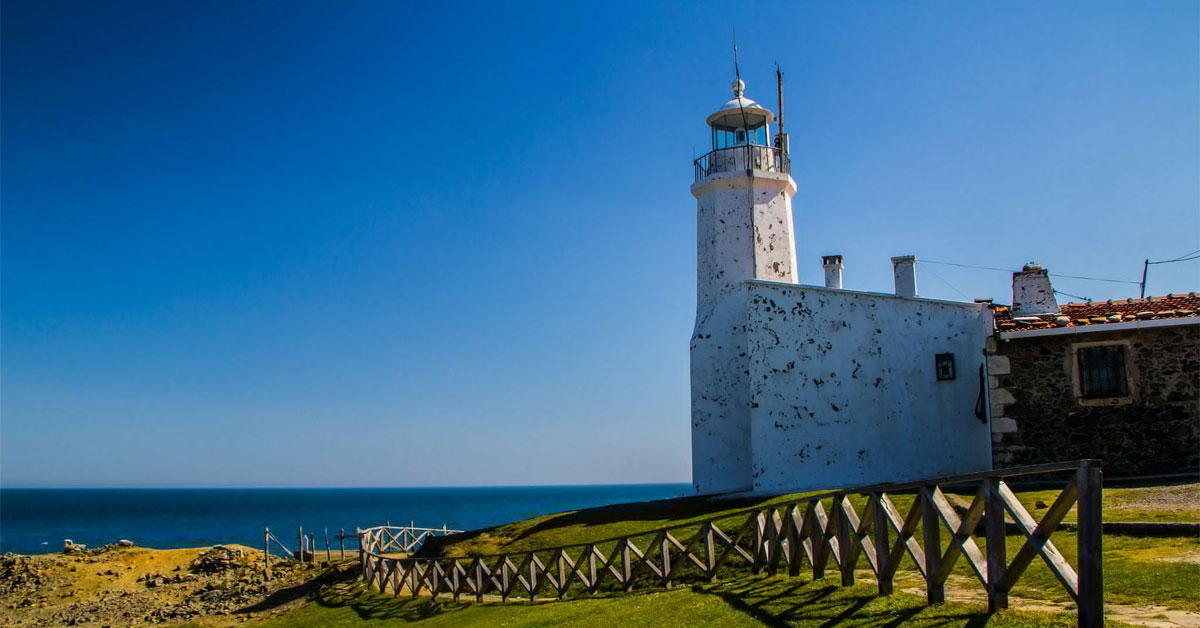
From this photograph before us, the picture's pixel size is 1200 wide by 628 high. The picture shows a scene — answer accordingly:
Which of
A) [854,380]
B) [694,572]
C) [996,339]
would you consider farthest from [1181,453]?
[694,572]

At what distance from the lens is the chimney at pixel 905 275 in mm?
24297

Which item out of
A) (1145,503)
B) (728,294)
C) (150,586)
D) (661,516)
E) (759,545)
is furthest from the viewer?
(150,586)

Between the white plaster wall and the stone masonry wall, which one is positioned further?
the white plaster wall

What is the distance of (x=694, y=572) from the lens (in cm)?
1488

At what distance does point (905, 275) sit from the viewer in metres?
24.4

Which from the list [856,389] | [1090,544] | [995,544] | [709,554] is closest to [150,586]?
[856,389]

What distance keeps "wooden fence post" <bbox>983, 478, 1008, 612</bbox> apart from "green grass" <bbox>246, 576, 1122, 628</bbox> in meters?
0.16

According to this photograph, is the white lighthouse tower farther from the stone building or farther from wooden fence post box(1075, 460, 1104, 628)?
wooden fence post box(1075, 460, 1104, 628)

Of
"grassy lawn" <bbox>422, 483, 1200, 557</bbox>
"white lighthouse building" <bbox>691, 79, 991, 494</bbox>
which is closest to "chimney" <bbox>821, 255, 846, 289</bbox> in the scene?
"white lighthouse building" <bbox>691, 79, 991, 494</bbox>

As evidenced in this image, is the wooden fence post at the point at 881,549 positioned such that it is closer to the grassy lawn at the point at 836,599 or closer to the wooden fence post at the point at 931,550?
the grassy lawn at the point at 836,599

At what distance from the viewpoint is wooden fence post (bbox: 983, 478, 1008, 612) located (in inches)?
299

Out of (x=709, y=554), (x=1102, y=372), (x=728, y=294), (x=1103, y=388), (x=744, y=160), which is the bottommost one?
(x=709, y=554)

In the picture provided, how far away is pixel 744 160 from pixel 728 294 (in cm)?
444

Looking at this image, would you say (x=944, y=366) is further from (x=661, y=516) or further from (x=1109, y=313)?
(x=661, y=516)
